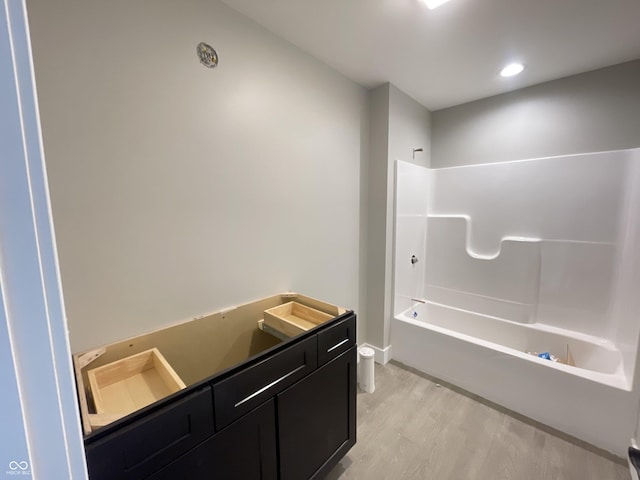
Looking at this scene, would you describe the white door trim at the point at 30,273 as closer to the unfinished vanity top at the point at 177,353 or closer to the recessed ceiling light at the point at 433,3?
the unfinished vanity top at the point at 177,353

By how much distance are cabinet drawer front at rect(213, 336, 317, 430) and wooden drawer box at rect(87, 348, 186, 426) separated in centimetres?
15

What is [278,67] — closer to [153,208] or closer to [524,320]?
[153,208]

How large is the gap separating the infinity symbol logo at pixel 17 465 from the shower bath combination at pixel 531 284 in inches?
95.3

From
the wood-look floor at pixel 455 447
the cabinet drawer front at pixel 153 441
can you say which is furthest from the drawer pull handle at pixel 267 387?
the wood-look floor at pixel 455 447

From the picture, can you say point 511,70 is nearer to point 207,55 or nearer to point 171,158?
point 207,55

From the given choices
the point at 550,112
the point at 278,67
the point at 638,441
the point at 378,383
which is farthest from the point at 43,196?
the point at 550,112

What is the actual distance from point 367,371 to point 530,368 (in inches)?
44.8

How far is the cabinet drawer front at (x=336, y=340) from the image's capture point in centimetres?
130

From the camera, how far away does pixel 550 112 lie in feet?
7.61

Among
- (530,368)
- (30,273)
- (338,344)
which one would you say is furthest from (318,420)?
(530,368)

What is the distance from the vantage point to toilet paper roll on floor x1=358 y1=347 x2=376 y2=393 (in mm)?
2141

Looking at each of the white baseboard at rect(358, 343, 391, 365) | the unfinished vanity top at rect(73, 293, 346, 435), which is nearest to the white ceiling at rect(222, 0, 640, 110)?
the unfinished vanity top at rect(73, 293, 346, 435)

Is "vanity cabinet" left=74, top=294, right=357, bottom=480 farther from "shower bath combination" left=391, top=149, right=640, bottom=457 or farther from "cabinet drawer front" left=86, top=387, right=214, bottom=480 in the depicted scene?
"shower bath combination" left=391, top=149, right=640, bottom=457

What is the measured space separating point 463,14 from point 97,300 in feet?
7.79
